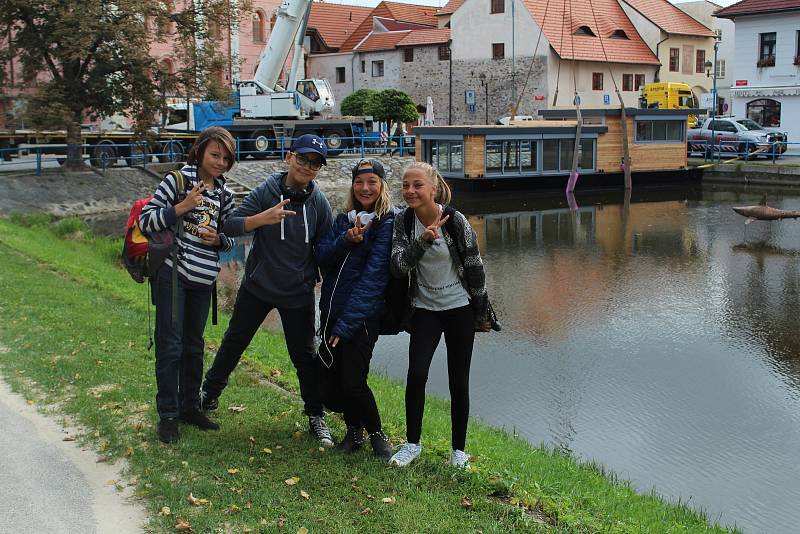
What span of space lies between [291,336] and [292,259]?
0.48 m

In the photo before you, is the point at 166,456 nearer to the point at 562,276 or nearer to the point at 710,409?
the point at 710,409

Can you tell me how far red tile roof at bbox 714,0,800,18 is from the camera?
1740 inches

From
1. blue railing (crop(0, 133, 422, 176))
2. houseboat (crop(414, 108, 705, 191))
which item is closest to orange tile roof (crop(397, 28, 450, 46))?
blue railing (crop(0, 133, 422, 176))

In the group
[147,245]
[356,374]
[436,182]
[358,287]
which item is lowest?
[356,374]

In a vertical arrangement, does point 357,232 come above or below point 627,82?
below

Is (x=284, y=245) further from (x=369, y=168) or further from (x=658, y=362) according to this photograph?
(x=658, y=362)

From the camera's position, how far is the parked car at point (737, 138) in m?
38.8

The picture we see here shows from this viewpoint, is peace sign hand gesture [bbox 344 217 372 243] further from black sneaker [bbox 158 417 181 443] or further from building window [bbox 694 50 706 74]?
building window [bbox 694 50 706 74]

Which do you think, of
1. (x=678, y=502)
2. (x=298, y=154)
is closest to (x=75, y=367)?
(x=298, y=154)

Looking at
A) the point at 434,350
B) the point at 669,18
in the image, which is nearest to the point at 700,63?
the point at 669,18

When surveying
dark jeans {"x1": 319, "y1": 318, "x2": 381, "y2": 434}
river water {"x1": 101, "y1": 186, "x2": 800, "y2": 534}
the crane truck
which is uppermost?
the crane truck

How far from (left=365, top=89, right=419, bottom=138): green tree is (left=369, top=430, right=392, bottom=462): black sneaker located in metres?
42.3

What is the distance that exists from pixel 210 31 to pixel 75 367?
24.9 m

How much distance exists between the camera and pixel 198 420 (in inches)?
225
